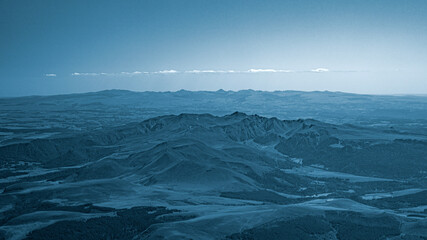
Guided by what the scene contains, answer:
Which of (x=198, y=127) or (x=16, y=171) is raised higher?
(x=198, y=127)

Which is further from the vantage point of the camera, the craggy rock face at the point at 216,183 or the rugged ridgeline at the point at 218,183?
the rugged ridgeline at the point at 218,183

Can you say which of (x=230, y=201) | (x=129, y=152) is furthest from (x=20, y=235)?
(x=129, y=152)

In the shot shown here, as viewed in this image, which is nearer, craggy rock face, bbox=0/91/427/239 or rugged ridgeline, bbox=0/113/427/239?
craggy rock face, bbox=0/91/427/239

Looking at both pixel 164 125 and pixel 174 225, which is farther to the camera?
pixel 164 125

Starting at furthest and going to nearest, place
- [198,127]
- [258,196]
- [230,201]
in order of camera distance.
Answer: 1. [198,127]
2. [258,196]
3. [230,201]

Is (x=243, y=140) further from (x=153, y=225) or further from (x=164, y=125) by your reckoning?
(x=153, y=225)

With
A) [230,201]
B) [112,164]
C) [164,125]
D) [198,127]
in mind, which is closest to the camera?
[230,201]

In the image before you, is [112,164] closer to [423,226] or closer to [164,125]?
[164,125]
